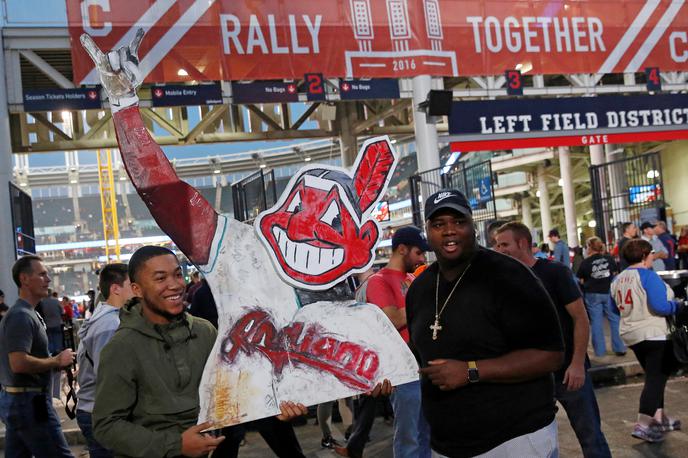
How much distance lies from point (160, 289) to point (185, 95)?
29.9 feet

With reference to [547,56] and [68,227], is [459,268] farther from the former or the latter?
[68,227]

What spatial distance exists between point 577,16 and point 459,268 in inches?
472

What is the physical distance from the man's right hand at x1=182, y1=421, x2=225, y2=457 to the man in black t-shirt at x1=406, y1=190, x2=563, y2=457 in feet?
2.75

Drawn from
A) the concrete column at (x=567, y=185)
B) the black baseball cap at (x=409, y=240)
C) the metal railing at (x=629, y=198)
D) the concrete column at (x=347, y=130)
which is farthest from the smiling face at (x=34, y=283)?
the concrete column at (x=567, y=185)

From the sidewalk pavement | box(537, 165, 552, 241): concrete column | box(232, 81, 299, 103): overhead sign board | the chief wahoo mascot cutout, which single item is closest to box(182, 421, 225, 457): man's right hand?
the chief wahoo mascot cutout

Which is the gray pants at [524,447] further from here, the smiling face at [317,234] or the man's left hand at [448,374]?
the smiling face at [317,234]

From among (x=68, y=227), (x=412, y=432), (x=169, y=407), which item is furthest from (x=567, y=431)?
(x=68, y=227)

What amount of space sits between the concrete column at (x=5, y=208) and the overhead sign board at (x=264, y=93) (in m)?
3.43

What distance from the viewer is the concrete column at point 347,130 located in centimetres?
1703

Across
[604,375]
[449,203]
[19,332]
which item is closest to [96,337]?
[19,332]

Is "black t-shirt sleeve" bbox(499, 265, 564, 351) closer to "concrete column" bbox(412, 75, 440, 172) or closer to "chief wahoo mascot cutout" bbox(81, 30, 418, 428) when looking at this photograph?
"chief wahoo mascot cutout" bbox(81, 30, 418, 428)

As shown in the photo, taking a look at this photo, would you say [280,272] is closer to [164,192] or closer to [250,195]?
[164,192]

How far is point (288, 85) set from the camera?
39.0 ft

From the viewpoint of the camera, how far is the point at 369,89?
12.4 metres
